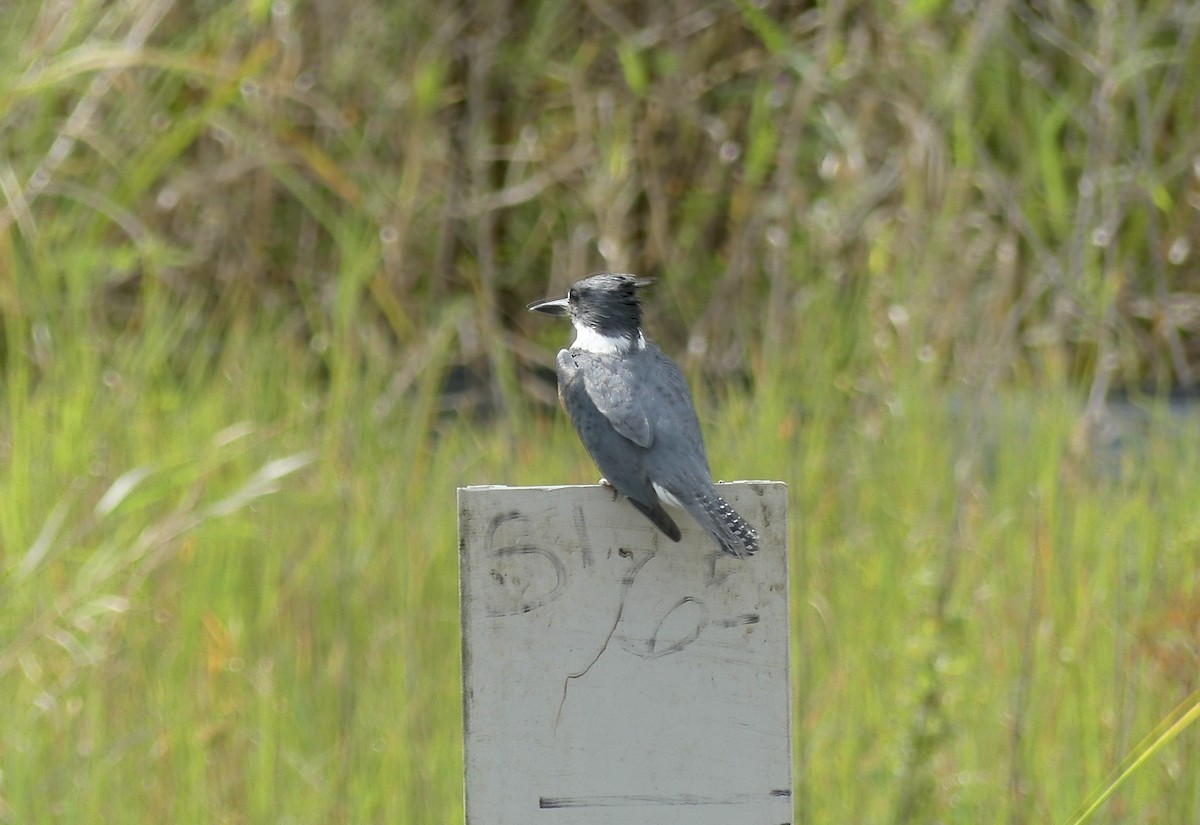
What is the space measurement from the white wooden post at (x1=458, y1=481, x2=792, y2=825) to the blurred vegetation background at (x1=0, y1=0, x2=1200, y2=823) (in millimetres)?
906

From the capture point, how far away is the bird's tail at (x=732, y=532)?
1398 mm

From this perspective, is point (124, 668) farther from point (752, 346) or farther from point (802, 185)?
point (802, 185)

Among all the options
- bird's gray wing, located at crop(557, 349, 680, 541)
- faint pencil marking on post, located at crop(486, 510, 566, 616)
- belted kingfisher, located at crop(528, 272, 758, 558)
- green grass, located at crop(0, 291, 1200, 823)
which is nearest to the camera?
faint pencil marking on post, located at crop(486, 510, 566, 616)

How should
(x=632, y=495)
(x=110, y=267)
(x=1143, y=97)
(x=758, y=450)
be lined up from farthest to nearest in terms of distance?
(x=110, y=267) → (x=758, y=450) → (x=1143, y=97) → (x=632, y=495)

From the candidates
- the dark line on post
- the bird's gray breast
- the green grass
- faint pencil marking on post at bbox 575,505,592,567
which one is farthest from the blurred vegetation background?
faint pencil marking on post at bbox 575,505,592,567

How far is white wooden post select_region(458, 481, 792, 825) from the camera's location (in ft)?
4.58

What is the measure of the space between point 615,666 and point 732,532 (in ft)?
0.53

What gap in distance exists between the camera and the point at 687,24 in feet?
Result: 18.4

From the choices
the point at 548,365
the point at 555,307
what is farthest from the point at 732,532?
the point at 548,365

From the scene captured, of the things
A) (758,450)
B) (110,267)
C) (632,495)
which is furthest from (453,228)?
(632,495)

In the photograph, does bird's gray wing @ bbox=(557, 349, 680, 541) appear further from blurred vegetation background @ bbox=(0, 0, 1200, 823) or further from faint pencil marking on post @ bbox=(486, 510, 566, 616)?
blurred vegetation background @ bbox=(0, 0, 1200, 823)

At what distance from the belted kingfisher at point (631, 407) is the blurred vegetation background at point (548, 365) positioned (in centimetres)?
53

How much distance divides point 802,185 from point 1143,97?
288cm

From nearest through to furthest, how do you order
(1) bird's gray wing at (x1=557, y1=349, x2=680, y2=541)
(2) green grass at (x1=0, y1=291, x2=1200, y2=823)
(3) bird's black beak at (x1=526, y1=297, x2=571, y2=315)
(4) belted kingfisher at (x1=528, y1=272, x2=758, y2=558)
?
(4) belted kingfisher at (x1=528, y1=272, x2=758, y2=558) < (1) bird's gray wing at (x1=557, y1=349, x2=680, y2=541) < (3) bird's black beak at (x1=526, y1=297, x2=571, y2=315) < (2) green grass at (x1=0, y1=291, x2=1200, y2=823)
